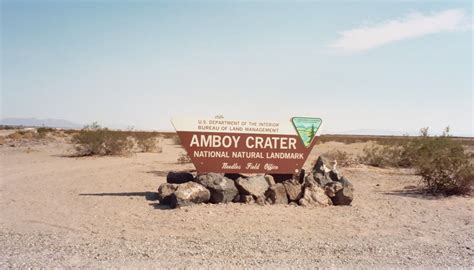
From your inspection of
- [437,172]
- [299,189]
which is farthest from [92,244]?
[437,172]

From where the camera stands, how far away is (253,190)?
1113 centimetres

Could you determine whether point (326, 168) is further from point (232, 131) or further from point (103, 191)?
point (103, 191)

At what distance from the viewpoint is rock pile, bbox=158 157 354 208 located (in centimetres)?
1070

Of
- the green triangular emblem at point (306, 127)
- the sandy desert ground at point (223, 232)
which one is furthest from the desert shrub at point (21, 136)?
the green triangular emblem at point (306, 127)

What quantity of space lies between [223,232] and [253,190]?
3.10 metres

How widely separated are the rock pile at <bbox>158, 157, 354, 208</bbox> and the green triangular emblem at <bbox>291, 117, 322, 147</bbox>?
3.12 feet

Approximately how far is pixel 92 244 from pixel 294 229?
12.0 feet

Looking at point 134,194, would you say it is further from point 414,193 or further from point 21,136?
point 21,136

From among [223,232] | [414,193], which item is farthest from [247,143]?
[414,193]

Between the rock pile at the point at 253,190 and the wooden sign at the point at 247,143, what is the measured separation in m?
0.32

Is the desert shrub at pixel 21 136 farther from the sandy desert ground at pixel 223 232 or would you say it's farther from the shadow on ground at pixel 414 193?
the shadow on ground at pixel 414 193

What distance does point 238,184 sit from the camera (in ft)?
36.7

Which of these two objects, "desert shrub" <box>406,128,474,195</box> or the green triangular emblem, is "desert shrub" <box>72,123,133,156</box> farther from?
"desert shrub" <box>406,128,474,195</box>

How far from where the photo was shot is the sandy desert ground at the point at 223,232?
644 centimetres
